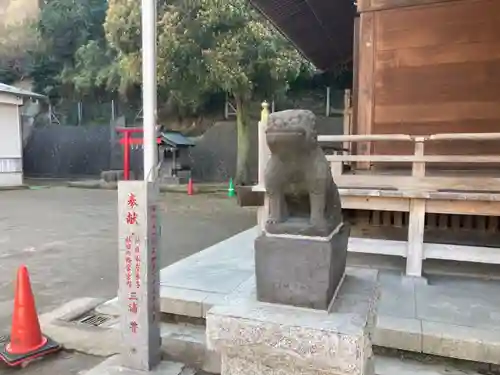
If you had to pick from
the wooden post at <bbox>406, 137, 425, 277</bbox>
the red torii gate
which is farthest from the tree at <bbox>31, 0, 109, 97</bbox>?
the wooden post at <bbox>406, 137, 425, 277</bbox>

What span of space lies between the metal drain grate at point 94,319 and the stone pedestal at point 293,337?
7.05 ft

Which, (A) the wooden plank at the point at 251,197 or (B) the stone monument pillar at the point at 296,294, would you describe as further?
(A) the wooden plank at the point at 251,197

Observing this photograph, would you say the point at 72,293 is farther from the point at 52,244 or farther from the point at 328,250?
the point at 328,250

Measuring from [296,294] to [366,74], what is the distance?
447 cm

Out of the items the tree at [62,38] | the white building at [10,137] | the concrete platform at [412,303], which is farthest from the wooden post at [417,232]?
the tree at [62,38]

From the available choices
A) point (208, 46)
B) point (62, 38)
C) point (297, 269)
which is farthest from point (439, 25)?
point (62, 38)

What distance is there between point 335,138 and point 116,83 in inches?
791

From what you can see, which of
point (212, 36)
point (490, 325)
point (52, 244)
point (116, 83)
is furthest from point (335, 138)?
point (116, 83)

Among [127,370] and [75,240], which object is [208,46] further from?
[127,370]

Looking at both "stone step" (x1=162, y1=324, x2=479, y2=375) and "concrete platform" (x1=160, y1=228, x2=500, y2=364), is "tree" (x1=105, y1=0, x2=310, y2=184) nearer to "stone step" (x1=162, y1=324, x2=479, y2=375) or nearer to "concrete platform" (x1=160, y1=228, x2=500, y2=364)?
"concrete platform" (x1=160, y1=228, x2=500, y2=364)

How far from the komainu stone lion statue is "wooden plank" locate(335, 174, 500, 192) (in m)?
2.41

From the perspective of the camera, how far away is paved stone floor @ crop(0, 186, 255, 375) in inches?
192

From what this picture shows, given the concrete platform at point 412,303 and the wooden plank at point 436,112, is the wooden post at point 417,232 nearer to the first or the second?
the concrete platform at point 412,303

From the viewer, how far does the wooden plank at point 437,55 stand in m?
5.45
